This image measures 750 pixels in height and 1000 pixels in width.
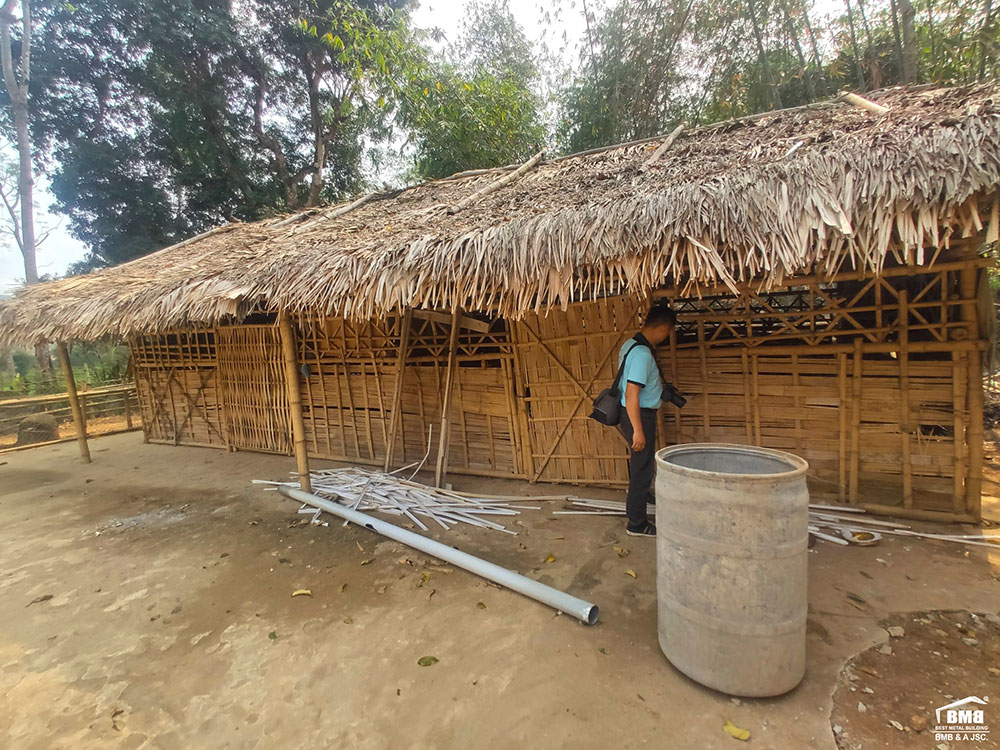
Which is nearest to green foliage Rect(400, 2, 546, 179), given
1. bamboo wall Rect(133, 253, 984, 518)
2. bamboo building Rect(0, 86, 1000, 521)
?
bamboo building Rect(0, 86, 1000, 521)

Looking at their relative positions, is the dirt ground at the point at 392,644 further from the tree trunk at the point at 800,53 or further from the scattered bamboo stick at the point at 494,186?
the tree trunk at the point at 800,53

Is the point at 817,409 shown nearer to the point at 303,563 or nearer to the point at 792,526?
the point at 792,526

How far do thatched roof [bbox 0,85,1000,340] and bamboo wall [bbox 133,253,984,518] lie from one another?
0.51 metres

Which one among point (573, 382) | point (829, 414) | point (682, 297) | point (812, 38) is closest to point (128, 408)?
point (573, 382)

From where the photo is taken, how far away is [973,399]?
10.8ft

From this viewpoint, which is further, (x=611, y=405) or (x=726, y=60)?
(x=726, y=60)

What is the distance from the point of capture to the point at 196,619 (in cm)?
295

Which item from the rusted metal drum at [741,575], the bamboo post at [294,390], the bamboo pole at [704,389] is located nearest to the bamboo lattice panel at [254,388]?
the bamboo post at [294,390]

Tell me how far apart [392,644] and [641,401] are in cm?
233

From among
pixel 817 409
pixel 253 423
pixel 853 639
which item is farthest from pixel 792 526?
pixel 253 423

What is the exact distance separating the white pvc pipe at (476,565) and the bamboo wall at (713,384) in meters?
1.44

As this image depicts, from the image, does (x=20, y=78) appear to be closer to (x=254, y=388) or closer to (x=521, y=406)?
(x=254, y=388)

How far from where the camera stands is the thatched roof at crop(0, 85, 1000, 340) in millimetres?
2375

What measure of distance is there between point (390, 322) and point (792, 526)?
4806 mm
